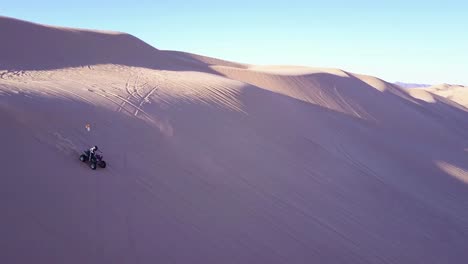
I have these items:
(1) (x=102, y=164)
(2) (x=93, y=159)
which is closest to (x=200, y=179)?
(1) (x=102, y=164)

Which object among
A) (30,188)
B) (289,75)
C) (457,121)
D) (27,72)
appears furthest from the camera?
(457,121)

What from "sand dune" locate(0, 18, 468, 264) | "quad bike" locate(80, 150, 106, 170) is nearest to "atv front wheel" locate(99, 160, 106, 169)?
"quad bike" locate(80, 150, 106, 170)

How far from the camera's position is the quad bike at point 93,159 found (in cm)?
634

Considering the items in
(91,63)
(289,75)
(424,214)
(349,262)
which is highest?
(289,75)

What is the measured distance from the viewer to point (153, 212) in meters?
5.93

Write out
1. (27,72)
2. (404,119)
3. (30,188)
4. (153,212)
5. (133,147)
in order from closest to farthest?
(30,188) → (153,212) → (133,147) → (27,72) → (404,119)

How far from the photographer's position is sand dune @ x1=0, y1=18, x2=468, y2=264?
Answer: 5.28m

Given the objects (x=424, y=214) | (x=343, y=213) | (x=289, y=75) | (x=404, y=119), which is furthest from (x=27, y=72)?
(x=404, y=119)

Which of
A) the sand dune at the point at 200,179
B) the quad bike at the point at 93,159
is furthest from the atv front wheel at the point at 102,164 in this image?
the sand dune at the point at 200,179

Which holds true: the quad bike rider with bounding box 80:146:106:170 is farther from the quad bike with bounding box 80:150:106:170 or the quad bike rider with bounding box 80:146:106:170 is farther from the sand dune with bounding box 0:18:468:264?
the sand dune with bounding box 0:18:468:264

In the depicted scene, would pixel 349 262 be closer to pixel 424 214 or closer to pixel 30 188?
pixel 424 214

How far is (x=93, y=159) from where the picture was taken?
637 centimetres

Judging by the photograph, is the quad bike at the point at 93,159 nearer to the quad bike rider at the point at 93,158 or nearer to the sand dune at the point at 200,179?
the quad bike rider at the point at 93,158

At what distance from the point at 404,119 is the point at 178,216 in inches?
660
